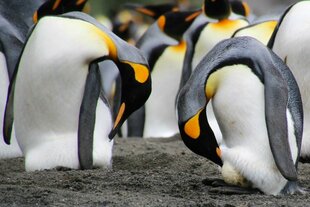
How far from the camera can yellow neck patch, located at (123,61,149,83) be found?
20.9ft

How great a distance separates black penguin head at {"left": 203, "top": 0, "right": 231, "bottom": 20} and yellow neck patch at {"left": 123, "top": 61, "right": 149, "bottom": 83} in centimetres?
346

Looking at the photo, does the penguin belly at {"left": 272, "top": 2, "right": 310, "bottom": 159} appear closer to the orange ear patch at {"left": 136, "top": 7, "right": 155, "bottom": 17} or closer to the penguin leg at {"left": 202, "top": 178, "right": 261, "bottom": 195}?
the penguin leg at {"left": 202, "top": 178, "right": 261, "bottom": 195}

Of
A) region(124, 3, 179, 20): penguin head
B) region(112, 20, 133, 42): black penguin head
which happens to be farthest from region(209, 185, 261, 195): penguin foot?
region(112, 20, 133, 42): black penguin head

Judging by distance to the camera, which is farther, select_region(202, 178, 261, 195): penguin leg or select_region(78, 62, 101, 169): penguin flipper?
select_region(78, 62, 101, 169): penguin flipper

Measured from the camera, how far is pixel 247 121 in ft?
18.2

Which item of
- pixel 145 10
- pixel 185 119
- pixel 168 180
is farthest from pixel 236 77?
pixel 145 10

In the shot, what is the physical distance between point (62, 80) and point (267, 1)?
70.4 feet

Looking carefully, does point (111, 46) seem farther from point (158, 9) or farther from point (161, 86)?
point (158, 9)

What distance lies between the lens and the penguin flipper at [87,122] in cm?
A: 651

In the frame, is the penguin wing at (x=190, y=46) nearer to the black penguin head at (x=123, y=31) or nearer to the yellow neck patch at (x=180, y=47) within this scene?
the yellow neck patch at (x=180, y=47)

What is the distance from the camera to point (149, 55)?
10344 millimetres

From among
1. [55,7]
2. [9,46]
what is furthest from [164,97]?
[9,46]

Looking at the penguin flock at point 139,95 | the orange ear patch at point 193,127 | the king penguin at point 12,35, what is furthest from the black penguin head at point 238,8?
the orange ear patch at point 193,127

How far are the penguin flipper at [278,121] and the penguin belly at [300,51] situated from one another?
1.49 meters
